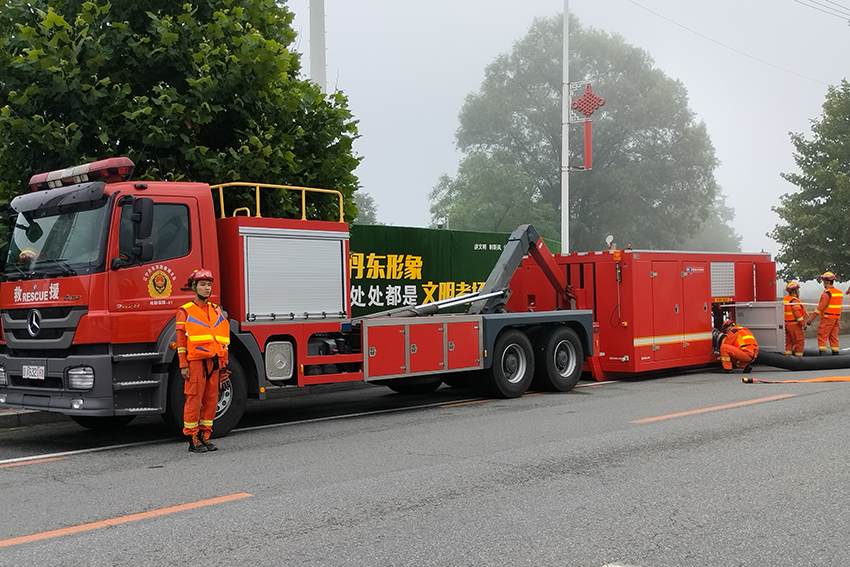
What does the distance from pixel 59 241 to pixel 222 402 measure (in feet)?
8.04

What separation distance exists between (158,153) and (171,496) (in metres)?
6.37

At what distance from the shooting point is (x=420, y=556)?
490 cm

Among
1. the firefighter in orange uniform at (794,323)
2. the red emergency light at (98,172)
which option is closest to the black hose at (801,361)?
the firefighter in orange uniform at (794,323)

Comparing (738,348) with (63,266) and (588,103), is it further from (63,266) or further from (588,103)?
(63,266)

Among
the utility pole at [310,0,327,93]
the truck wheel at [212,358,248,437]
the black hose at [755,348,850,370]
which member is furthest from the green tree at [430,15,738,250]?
the truck wheel at [212,358,248,437]

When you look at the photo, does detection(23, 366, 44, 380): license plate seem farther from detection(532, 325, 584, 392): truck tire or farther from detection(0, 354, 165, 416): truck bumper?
detection(532, 325, 584, 392): truck tire

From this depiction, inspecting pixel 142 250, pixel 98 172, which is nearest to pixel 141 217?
pixel 142 250

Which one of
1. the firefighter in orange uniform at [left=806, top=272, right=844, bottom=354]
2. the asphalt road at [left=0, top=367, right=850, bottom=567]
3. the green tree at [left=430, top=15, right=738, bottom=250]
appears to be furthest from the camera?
the green tree at [left=430, top=15, right=738, bottom=250]

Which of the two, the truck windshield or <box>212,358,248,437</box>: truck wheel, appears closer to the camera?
the truck windshield

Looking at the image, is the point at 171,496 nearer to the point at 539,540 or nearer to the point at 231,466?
the point at 231,466

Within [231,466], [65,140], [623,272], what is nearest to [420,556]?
[231,466]

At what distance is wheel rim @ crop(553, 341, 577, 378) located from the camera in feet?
44.0

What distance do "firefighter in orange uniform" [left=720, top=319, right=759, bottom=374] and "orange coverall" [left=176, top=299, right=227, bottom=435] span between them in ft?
32.8

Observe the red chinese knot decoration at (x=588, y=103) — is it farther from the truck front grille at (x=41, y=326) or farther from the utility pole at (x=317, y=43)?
the truck front grille at (x=41, y=326)
